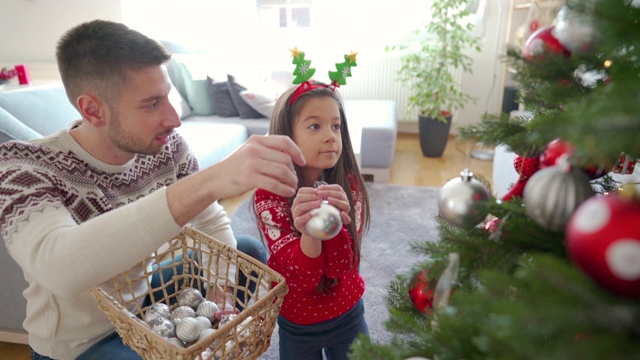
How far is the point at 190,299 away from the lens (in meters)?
0.98

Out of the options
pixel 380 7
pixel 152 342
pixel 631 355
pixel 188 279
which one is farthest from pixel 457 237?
pixel 380 7

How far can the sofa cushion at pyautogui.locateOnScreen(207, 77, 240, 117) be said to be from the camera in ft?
10.5

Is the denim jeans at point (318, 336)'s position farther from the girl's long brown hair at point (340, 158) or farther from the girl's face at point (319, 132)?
the girl's face at point (319, 132)

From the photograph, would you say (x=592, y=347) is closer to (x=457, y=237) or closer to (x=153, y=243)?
(x=457, y=237)

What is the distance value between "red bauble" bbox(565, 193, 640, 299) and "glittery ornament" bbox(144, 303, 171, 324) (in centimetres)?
82

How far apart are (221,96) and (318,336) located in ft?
8.20

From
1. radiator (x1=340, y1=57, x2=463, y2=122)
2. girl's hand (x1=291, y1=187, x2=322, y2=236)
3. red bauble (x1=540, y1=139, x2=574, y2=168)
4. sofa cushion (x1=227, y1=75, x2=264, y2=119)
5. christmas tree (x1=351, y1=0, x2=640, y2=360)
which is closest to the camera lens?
christmas tree (x1=351, y1=0, x2=640, y2=360)

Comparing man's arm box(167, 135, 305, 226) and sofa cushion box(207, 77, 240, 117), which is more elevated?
man's arm box(167, 135, 305, 226)

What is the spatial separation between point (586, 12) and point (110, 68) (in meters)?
0.99

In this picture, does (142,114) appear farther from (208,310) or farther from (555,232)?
(555,232)

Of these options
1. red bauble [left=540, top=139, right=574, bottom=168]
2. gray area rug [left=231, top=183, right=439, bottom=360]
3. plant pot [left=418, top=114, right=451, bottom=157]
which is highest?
red bauble [left=540, top=139, right=574, bottom=168]

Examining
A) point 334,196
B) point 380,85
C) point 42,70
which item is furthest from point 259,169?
point 42,70

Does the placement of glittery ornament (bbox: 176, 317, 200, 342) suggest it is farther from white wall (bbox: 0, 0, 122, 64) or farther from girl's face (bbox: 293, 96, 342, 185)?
white wall (bbox: 0, 0, 122, 64)

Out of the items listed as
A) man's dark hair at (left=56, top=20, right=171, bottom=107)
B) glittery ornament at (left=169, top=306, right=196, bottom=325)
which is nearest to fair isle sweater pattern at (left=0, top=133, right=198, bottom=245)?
man's dark hair at (left=56, top=20, right=171, bottom=107)
